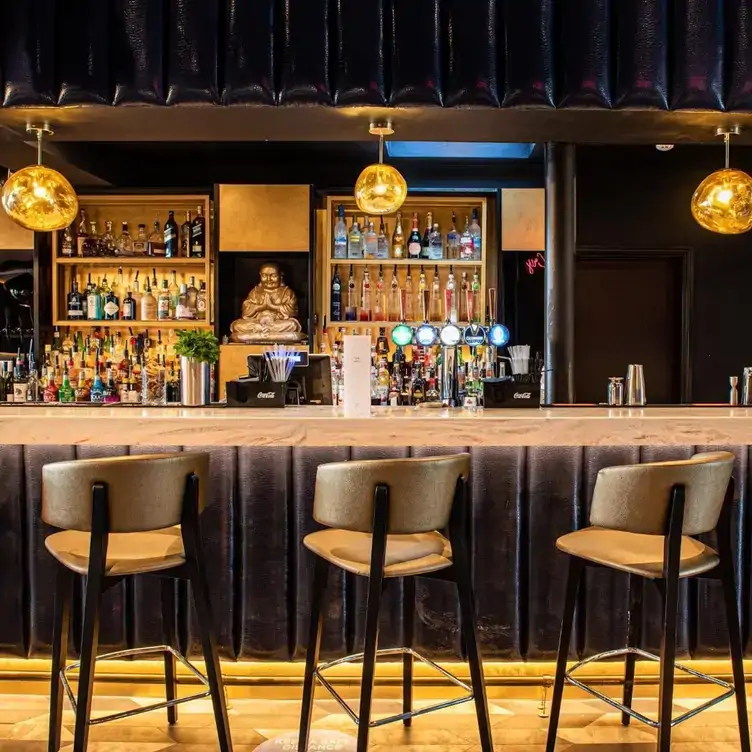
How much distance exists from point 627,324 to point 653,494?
178 inches

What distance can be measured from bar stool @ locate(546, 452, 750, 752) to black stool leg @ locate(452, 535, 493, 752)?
0.94 ft

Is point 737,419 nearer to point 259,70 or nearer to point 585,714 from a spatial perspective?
point 585,714

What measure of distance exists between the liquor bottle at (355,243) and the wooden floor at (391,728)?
345 centimetres

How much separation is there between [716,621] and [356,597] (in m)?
1.32

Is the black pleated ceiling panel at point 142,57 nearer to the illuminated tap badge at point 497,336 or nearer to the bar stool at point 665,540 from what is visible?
the illuminated tap badge at point 497,336

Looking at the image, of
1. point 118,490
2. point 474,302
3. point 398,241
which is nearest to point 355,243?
point 398,241

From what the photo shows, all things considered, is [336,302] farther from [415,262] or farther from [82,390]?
[82,390]

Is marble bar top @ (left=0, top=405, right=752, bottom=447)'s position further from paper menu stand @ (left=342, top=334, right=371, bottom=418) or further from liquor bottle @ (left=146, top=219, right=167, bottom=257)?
liquor bottle @ (left=146, top=219, right=167, bottom=257)

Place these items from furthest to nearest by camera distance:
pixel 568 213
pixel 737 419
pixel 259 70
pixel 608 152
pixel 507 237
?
1. pixel 608 152
2. pixel 507 237
3. pixel 568 213
4. pixel 259 70
5. pixel 737 419

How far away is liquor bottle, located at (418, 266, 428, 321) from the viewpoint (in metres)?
5.56

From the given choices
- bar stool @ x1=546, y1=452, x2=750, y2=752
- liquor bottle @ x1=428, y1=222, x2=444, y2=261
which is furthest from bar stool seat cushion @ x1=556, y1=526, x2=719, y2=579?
liquor bottle @ x1=428, y1=222, x2=444, y2=261

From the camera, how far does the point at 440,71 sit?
9.69 ft

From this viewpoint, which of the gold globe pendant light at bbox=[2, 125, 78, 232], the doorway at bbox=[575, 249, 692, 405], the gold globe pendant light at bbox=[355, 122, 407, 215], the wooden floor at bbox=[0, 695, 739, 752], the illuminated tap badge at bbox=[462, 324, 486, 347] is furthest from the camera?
the doorway at bbox=[575, 249, 692, 405]

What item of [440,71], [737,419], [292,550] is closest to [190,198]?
[440,71]
